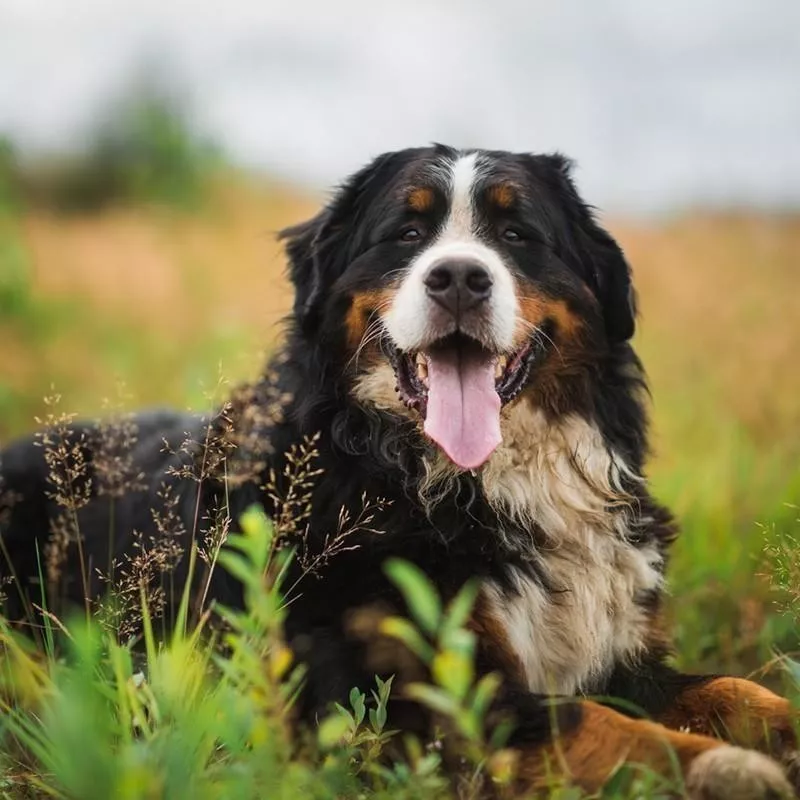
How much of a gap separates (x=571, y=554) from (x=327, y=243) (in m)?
1.28

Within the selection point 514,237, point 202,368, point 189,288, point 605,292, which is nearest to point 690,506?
point 605,292

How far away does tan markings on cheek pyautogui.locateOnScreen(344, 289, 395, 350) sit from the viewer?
322 centimetres

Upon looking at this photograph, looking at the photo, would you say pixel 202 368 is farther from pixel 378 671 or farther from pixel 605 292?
pixel 378 671

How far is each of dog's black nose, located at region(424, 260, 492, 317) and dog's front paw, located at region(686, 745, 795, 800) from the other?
135 cm

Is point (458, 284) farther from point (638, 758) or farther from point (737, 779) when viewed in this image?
point (737, 779)

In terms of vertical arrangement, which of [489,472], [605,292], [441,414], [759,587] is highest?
[605,292]

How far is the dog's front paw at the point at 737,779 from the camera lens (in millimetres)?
2195

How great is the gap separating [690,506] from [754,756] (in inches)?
107

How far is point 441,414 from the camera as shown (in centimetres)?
306

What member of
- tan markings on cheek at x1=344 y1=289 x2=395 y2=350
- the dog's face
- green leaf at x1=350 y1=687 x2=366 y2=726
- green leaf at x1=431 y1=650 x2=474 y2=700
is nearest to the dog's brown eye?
the dog's face

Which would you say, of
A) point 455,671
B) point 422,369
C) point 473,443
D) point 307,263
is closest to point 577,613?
point 473,443

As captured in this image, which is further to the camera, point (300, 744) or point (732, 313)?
point (732, 313)

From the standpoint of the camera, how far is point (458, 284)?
2965 mm

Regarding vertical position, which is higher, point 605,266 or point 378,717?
point 605,266
